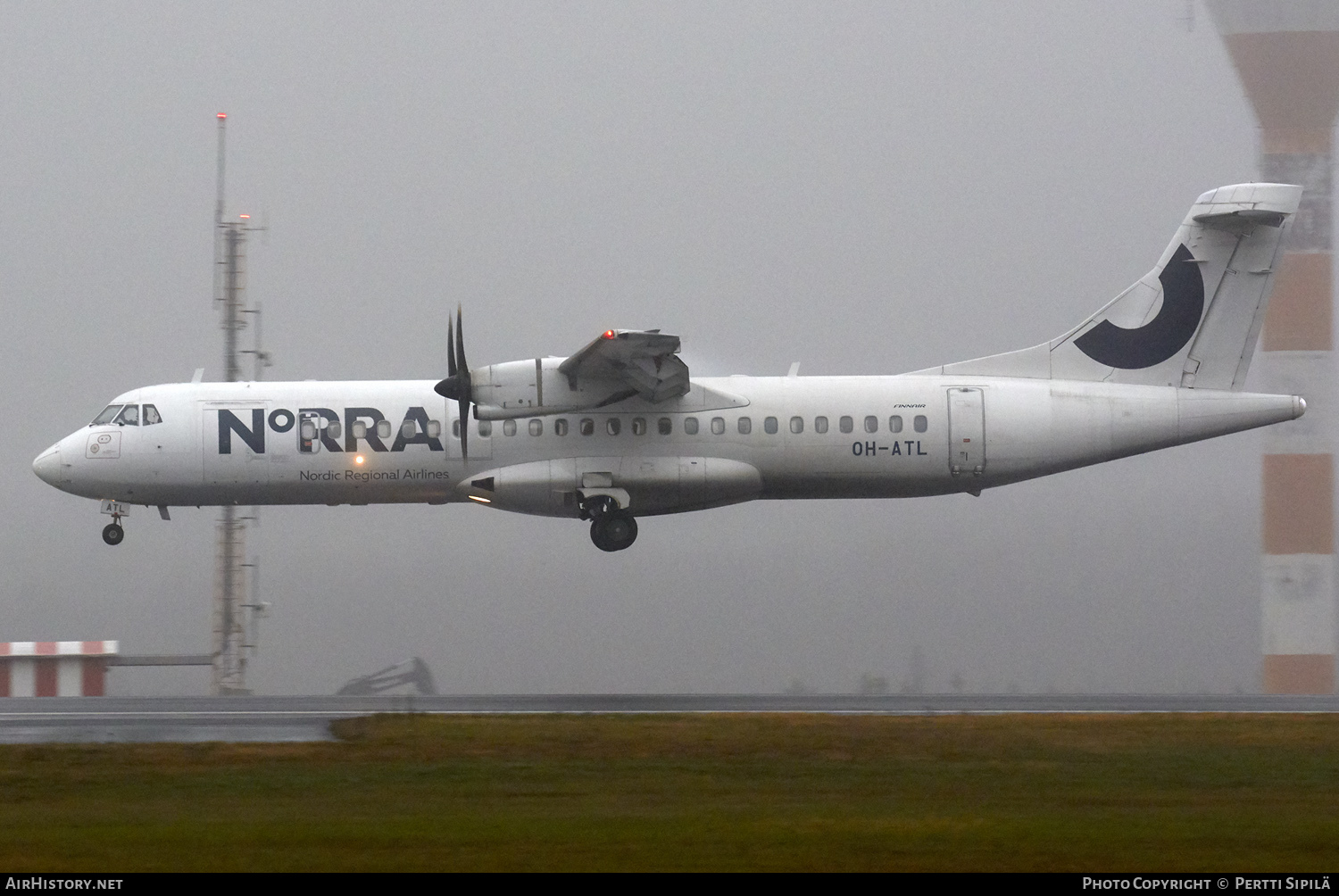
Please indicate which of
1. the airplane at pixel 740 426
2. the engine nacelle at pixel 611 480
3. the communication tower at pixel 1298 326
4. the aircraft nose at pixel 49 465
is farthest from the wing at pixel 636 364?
the communication tower at pixel 1298 326

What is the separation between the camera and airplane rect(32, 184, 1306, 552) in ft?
81.7

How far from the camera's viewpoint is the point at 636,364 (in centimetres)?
2398

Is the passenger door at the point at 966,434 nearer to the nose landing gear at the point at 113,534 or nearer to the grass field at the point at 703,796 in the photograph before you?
the grass field at the point at 703,796

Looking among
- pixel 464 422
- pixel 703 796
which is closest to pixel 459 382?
pixel 464 422

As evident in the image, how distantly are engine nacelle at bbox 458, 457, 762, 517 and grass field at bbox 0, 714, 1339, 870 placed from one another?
220 inches

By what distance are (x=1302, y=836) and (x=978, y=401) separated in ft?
44.7

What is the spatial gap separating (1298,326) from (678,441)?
2876 cm

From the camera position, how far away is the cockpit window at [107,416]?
26.0m

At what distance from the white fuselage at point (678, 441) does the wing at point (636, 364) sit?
0.53m

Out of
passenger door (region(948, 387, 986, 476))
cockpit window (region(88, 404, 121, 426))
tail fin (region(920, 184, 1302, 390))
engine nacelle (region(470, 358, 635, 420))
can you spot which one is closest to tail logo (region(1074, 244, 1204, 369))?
tail fin (region(920, 184, 1302, 390))

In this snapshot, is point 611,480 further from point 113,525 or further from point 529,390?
point 113,525

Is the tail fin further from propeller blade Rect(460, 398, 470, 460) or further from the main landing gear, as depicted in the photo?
propeller blade Rect(460, 398, 470, 460)
